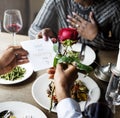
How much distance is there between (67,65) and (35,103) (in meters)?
0.23

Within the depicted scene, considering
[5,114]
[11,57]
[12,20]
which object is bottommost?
[5,114]

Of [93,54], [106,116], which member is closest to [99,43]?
[93,54]

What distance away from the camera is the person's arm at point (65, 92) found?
97cm

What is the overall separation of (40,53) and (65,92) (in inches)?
13.8

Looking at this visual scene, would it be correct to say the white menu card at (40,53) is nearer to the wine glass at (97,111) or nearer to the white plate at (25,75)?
the white plate at (25,75)

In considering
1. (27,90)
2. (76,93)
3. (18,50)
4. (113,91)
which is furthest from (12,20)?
(113,91)

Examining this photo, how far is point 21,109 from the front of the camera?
1103 millimetres

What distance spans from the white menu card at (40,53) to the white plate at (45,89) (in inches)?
3.8

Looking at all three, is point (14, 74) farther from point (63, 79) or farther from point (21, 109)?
point (63, 79)

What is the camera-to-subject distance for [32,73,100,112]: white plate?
3.74ft

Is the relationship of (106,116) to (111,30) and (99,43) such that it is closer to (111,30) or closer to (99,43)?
(99,43)

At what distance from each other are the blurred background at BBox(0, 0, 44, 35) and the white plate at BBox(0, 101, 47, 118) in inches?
70.0

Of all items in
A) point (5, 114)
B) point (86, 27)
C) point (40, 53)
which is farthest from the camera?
point (86, 27)

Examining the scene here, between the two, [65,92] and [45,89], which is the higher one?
[65,92]
